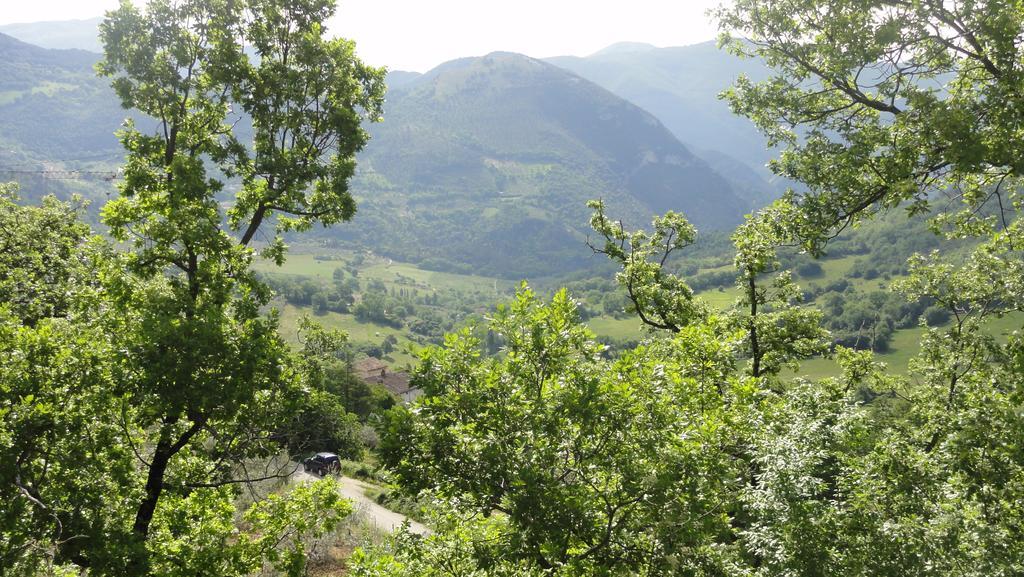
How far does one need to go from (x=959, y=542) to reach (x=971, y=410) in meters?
4.27

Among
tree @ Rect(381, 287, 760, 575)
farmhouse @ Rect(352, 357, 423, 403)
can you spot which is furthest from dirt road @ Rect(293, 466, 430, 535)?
farmhouse @ Rect(352, 357, 423, 403)

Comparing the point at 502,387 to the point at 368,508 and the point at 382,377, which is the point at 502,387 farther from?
the point at 382,377

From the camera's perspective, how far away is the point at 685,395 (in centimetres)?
1014

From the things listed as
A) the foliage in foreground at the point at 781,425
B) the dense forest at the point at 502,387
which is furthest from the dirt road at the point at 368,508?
the foliage in foreground at the point at 781,425

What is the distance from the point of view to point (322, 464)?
53.0m

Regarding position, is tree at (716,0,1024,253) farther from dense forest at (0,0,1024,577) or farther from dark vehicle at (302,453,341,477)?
dark vehicle at (302,453,341,477)

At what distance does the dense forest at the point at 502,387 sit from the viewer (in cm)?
884

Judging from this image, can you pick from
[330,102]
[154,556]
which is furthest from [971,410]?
[154,556]

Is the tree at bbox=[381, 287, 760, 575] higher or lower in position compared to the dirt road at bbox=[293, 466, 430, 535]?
higher

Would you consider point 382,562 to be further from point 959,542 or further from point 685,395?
point 959,542

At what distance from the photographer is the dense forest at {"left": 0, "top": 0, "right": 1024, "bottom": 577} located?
8836 millimetres

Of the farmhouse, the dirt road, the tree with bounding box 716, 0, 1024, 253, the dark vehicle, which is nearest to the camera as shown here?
the tree with bounding box 716, 0, 1024, 253

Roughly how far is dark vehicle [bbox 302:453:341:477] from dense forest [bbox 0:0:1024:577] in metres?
40.4

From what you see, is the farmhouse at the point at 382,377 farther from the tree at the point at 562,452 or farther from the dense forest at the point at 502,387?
the tree at the point at 562,452
